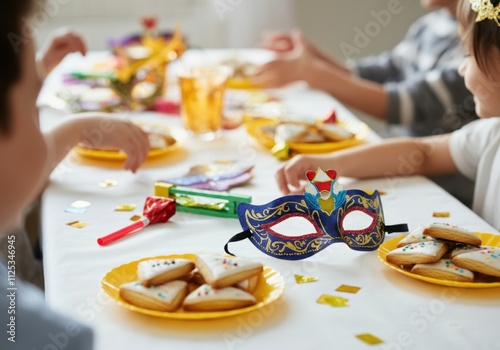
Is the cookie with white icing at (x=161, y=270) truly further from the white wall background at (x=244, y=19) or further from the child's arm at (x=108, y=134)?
the white wall background at (x=244, y=19)

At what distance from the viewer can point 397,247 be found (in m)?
0.97

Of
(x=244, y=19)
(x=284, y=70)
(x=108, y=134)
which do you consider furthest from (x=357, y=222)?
(x=244, y=19)

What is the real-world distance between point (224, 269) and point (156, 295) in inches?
3.0

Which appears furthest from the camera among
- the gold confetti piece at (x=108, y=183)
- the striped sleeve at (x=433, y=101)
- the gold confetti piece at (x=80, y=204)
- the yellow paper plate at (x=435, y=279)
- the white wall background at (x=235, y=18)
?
the white wall background at (x=235, y=18)

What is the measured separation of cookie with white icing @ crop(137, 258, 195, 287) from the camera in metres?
0.81

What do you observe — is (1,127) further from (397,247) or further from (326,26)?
(326,26)

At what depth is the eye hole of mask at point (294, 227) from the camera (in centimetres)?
104

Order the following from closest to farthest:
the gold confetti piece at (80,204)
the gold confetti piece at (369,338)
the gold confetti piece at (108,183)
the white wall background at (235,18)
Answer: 1. the gold confetti piece at (369,338)
2. the gold confetti piece at (80,204)
3. the gold confetti piece at (108,183)
4. the white wall background at (235,18)

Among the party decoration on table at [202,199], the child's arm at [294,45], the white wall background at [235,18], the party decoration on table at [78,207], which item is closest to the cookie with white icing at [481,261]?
the party decoration on table at [202,199]

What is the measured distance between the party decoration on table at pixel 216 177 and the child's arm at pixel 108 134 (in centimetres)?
11

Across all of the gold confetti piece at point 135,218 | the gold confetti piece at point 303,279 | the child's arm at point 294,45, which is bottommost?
the gold confetti piece at point 303,279

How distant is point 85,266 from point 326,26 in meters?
2.86

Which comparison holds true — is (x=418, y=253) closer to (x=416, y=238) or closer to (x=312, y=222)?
(x=416, y=238)

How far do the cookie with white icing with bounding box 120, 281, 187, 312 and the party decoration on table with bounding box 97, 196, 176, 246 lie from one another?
0.74 feet
